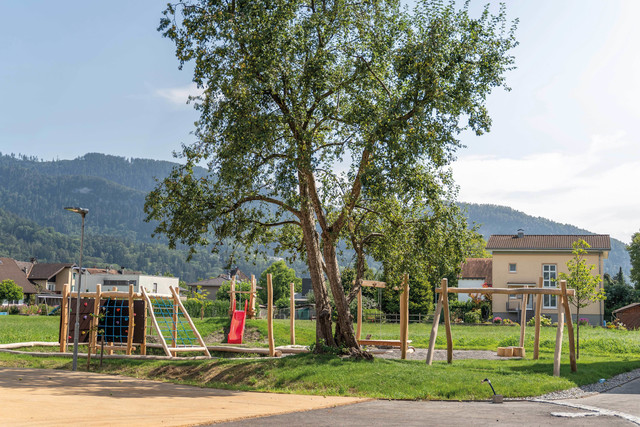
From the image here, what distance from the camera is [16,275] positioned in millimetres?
102438

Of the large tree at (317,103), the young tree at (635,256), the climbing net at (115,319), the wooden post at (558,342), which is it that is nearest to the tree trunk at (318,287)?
the large tree at (317,103)

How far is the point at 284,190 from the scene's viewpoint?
62.9 ft

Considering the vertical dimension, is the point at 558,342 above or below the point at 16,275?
below

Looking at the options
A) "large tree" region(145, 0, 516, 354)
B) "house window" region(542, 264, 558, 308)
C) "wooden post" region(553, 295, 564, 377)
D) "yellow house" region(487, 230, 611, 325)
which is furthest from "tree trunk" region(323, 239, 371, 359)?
"house window" region(542, 264, 558, 308)

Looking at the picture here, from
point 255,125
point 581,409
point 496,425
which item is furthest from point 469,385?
point 255,125

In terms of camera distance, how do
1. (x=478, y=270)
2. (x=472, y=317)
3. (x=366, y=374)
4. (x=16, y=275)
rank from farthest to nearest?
1. (x=16, y=275)
2. (x=478, y=270)
3. (x=472, y=317)
4. (x=366, y=374)

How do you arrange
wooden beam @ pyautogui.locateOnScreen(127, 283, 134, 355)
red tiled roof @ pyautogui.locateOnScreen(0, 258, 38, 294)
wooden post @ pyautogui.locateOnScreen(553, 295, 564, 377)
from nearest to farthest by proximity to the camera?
wooden post @ pyautogui.locateOnScreen(553, 295, 564, 377) → wooden beam @ pyautogui.locateOnScreen(127, 283, 134, 355) → red tiled roof @ pyautogui.locateOnScreen(0, 258, 38, 294)

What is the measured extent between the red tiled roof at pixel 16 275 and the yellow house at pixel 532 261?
72718mm

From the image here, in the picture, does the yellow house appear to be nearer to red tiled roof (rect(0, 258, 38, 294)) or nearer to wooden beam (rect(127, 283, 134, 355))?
wooden beam (rect(127, 283, 134, 355))

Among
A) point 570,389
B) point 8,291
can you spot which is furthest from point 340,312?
point 8,291

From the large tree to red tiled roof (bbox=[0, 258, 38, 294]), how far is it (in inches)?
3559

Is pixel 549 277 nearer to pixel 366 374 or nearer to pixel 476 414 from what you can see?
pixel 366 374

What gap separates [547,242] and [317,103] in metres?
48.9

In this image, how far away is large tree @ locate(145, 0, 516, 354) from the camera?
17812 millimetres
